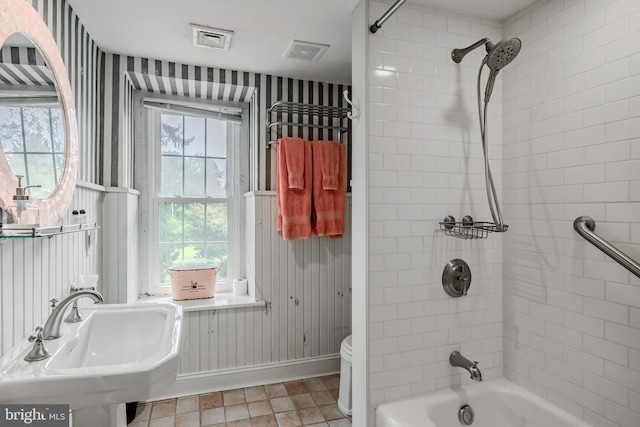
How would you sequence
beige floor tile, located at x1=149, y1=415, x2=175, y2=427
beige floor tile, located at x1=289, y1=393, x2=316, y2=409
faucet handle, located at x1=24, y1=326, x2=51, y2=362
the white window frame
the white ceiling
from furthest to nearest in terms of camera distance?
the white window frame → beige floor tile, located at x1=289, y1=393, x2=316, y2=409 → beige floor tile, located at x1=149, y1=415, x2=175, y2=427 → the white ceiling → faucet handle, located at x1=24, y1=326, x2=51, y2=362

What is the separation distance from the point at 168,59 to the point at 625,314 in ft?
9.45

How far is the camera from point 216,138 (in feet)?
9.63

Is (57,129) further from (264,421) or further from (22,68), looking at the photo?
(264,421)

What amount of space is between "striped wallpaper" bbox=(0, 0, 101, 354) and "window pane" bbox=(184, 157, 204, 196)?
2.39ft

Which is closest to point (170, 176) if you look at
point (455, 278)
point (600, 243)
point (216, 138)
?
point (216, 138)

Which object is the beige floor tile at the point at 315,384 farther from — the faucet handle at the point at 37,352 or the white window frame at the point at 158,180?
→ the faucet handle at the point at 37,352

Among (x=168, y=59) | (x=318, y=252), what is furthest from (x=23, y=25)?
(x=318, y=252)

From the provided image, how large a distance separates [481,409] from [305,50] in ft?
7.53

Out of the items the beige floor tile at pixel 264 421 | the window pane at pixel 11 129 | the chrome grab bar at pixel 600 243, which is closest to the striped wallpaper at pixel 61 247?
the window pane at pixel 11 129

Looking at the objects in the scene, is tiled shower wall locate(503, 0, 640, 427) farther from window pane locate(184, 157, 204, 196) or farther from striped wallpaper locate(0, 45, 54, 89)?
window pane locate(184, 157, 204, 196)

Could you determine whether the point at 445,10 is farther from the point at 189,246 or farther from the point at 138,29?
the point at 189,246

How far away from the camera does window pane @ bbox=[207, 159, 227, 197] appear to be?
291 centimetres

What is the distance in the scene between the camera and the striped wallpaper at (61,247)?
117 cm

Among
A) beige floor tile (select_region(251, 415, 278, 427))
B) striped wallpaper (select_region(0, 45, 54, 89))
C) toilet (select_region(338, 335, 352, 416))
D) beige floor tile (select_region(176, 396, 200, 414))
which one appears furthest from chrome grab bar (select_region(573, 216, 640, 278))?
beige floor tile (select_region(176, 396, 200, 414))
